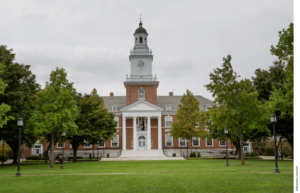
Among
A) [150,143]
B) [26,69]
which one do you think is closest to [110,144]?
[150,143]

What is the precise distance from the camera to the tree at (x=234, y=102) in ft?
83.7

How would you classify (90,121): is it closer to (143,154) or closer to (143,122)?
(143,154)

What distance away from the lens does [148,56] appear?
61.2 meters

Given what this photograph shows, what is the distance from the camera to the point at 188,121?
4694 cm

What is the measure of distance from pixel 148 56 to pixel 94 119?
23387mm

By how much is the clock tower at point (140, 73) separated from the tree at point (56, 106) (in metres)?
32.9

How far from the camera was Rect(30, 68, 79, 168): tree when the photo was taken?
25.8 m

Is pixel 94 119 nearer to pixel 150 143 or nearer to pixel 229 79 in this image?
pixel 150 143

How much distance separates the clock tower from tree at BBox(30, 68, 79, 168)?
32.9 metres

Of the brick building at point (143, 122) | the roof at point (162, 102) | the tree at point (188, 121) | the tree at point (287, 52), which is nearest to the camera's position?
the tree at point (287, 52)

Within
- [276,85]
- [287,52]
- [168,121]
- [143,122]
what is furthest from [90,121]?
[287,52]

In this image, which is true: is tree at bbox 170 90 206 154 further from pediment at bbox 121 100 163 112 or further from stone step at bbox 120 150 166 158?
pediment at bbox 121 100 163 112

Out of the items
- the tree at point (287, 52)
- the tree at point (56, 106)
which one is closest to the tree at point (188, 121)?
the tree at point (56, 106)

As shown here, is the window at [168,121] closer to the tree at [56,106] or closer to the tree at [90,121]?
the tree at [90,121]
